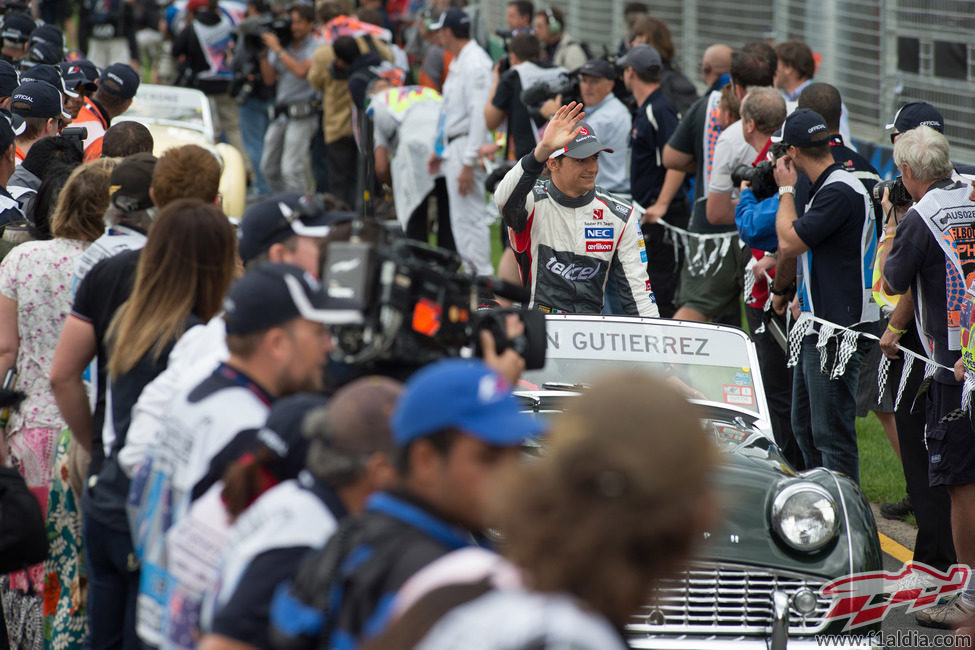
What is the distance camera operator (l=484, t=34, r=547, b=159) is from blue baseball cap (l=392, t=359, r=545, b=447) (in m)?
8.38

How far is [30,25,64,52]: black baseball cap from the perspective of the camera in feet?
33.2

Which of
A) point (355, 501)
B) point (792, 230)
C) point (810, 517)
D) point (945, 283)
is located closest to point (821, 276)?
point (792, 230)

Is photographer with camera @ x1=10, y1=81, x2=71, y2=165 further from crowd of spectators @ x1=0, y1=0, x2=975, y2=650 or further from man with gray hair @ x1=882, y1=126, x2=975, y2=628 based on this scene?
man with gray hair @ x1=882, y1=126, x2=975, y2=628

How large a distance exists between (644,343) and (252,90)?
1060cm

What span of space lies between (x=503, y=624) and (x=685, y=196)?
320 inches

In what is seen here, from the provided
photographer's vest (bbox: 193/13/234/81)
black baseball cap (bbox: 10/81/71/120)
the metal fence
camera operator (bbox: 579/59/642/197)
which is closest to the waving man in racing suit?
black baseball cap (bbox: 10/81/71/120)

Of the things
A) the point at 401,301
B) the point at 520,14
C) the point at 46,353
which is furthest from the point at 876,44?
the point at 401,301

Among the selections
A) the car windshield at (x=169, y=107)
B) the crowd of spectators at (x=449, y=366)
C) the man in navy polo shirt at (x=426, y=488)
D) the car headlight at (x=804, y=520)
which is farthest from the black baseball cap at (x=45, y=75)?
the man in navy polo shirt at (x=426, y=488)

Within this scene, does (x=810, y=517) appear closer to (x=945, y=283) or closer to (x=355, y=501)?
(x=945, y=283)

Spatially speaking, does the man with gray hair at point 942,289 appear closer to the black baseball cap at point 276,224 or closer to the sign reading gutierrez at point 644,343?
the sign reading gutierrez at point 644,343

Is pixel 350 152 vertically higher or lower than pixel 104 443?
lower

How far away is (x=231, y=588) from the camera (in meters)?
2.38

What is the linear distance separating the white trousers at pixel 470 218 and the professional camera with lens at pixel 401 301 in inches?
317

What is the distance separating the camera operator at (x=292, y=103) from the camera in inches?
560
